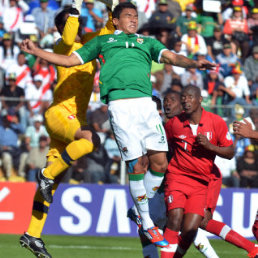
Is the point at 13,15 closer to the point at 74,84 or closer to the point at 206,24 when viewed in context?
the point at 206,24

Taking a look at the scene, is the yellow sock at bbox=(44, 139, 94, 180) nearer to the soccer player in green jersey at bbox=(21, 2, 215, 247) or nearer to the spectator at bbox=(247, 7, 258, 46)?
the soccer player in green jersey at bbox=(21, 2, 215, 247)

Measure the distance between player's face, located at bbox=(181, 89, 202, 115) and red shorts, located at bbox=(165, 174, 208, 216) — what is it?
85cm

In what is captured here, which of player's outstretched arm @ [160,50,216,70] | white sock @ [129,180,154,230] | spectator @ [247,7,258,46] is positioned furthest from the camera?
spectator @ [247,7,258,46]

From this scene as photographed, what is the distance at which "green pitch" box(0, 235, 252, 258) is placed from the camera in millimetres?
11523

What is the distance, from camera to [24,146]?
1402cm

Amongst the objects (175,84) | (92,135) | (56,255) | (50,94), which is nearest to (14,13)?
(50,94)

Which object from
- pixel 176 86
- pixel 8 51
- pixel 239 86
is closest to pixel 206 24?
pixel 239 86

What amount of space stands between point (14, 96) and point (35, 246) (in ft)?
22.7

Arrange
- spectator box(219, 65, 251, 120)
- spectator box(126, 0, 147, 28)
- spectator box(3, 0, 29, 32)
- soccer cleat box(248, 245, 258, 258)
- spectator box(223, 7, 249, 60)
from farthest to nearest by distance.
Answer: spectator box(223, 7, 249, 60)
spectator box(126, 0, 147, 28)
spectator box(3, 0, 29, 32)
spectator box(219, 65, 251, 120)
soccer cleat box(248, 245, 258, 258)

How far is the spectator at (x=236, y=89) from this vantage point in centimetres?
1703

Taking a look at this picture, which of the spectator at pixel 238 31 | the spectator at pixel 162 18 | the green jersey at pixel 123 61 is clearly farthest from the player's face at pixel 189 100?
the spectator at pixel 238 31

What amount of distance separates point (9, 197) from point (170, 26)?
634 cm

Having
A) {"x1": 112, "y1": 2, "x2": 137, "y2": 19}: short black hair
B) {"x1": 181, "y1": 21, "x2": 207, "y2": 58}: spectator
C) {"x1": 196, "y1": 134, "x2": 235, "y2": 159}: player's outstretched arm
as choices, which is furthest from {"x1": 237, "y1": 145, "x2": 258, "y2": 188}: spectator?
{"x1": 112, "y1": 2, "x2": 137, "y2": 19}: short black hair

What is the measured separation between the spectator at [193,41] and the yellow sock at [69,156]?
31.8ft
